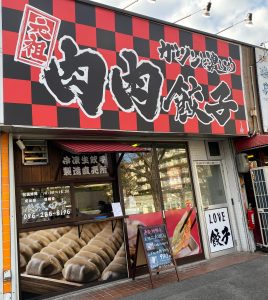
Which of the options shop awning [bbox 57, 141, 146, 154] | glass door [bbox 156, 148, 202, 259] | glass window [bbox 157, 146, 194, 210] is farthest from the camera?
glass window [bbox 157, 146, 194, 210]

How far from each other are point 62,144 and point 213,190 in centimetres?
434

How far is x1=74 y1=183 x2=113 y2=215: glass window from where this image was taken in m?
6.34

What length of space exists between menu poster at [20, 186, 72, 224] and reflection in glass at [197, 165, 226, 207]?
3559mm

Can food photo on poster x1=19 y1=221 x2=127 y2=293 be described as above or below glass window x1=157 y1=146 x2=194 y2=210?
below

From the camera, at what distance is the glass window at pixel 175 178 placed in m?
7.45

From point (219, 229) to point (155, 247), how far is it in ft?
8.20

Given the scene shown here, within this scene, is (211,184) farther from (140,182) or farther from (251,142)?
(140,182)

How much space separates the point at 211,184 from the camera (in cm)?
824

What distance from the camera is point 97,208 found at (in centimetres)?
653

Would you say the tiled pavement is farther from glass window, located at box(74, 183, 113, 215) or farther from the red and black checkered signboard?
the red and black checkered signboard

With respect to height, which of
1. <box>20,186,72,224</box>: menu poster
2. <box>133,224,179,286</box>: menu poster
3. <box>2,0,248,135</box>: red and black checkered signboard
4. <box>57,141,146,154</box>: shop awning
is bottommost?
<box>133,224,179,286</box>: menu poster

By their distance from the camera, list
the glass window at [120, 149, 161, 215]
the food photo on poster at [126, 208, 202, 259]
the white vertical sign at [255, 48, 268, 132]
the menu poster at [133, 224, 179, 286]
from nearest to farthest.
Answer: the menu poster at [133, 224, 179, 286], the food photo on poster at [126, 208, 202, 259], the glass window at [120, 149, 161, 215], the white vertical sign at [255, 48, 268, 132]

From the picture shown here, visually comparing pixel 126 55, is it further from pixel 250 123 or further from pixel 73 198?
pixel 250 123

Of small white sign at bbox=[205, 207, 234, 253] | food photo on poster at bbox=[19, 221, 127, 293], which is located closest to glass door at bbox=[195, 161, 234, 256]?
small white sign at bbox=[205, 207, 234, 253]
